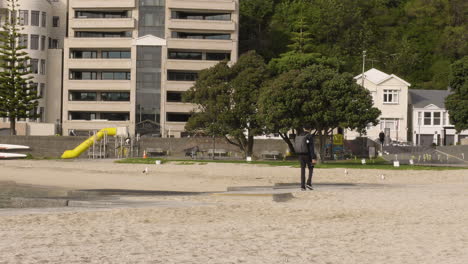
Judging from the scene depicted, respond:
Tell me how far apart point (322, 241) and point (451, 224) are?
3496 millimetres

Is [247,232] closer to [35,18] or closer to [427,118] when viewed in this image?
[427,118]

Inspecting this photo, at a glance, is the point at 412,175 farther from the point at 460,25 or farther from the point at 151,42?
the point at 460,25

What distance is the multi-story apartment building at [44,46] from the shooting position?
7962 centimetres

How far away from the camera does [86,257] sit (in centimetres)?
838

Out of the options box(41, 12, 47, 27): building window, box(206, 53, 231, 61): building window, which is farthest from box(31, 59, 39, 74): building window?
box(206, 53, 231, 61): building window

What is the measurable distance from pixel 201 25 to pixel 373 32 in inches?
1277

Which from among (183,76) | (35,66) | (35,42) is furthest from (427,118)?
(35,42)

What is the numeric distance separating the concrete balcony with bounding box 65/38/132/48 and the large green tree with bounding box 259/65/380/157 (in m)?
35.6

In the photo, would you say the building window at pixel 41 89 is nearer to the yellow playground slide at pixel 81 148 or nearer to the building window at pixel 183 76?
the building window at pixel 183 76

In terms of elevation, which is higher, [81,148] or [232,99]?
[232,99]

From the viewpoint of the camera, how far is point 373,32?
98.1 metres

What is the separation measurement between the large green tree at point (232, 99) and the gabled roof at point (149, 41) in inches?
927

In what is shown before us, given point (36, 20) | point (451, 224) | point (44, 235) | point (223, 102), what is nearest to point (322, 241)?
point (451, 224)

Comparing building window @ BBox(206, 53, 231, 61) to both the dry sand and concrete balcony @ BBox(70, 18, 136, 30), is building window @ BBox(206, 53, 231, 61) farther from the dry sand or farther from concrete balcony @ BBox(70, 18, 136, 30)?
the dry sand
